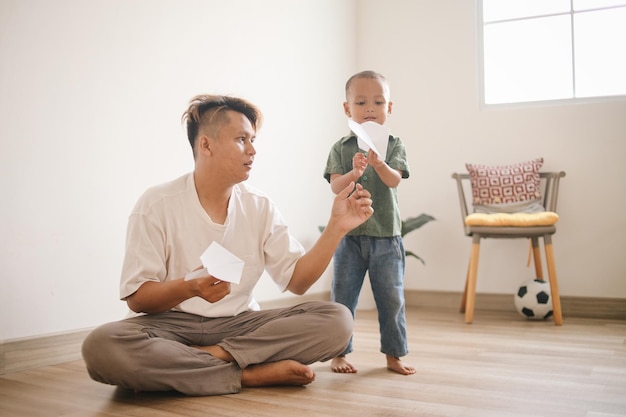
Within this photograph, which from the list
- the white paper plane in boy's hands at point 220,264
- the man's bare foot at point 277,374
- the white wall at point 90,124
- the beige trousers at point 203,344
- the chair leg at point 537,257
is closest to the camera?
the white paper plane in boy's hands at point 220,264

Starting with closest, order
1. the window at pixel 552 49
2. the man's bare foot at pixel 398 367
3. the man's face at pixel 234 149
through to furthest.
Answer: the man's face at pixel 234 149 < the man's bare foot at pixel 398 367 < the window at pixel 552 49

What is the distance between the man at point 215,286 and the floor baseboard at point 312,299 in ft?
1.63

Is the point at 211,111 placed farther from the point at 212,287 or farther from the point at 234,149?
the point at 212,287

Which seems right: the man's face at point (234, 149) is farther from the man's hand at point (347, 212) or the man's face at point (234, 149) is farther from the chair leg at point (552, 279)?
the chair leg at point (552, 279)

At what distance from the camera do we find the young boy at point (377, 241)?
2035 mm

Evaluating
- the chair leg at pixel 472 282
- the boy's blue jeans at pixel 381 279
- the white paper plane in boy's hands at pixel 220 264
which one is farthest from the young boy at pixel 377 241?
the chair leg at pixel 472 282

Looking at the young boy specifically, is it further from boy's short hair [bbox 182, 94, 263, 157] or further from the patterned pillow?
the patterned pillow

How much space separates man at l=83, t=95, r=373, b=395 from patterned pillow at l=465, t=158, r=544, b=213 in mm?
1855

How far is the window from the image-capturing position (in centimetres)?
360

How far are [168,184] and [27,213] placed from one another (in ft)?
1.88

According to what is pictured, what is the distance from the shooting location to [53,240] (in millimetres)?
2172

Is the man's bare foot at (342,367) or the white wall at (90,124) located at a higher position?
the white wall at (90,124)

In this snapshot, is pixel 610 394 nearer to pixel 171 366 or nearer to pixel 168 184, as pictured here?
pixel 171 366

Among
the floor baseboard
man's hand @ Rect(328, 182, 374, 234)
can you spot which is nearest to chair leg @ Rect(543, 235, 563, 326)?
the floor baseboard
